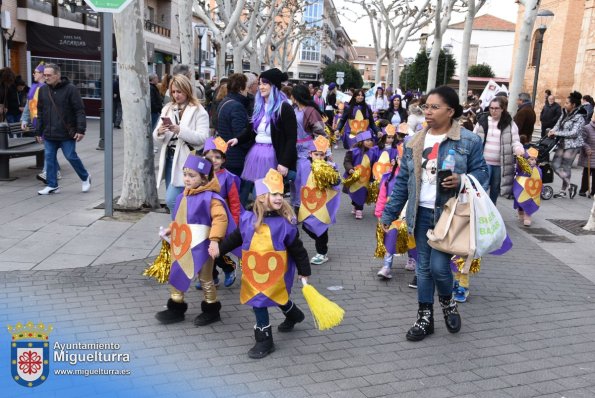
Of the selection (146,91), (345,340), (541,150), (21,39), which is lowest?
(345,340)

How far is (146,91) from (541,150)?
777 cm

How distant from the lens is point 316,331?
460 cm

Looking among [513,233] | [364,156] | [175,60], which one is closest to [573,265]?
[513,233]

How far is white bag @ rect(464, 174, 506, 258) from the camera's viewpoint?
4.23m

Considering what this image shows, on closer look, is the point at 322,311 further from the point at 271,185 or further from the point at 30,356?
the point at 30,356

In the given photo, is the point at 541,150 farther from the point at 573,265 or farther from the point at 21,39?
the point at 21,39

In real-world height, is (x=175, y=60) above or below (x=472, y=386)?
above

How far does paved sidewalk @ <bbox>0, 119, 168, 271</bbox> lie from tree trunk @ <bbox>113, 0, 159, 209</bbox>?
38 cm

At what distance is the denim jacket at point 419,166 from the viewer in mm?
4320

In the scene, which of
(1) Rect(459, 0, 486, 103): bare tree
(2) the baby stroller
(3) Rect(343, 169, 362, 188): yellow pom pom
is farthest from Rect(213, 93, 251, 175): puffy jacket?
(1) Rect(459, 0, 486, 103): bare tree

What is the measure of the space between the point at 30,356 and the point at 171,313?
3.64ft

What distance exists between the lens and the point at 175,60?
42.0 metres

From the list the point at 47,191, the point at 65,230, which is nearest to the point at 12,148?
the point at 47,191

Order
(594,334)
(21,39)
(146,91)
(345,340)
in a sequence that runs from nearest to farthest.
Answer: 1. (345,340)
2. (594,334)
3. (146,91)
4. (21,39)
